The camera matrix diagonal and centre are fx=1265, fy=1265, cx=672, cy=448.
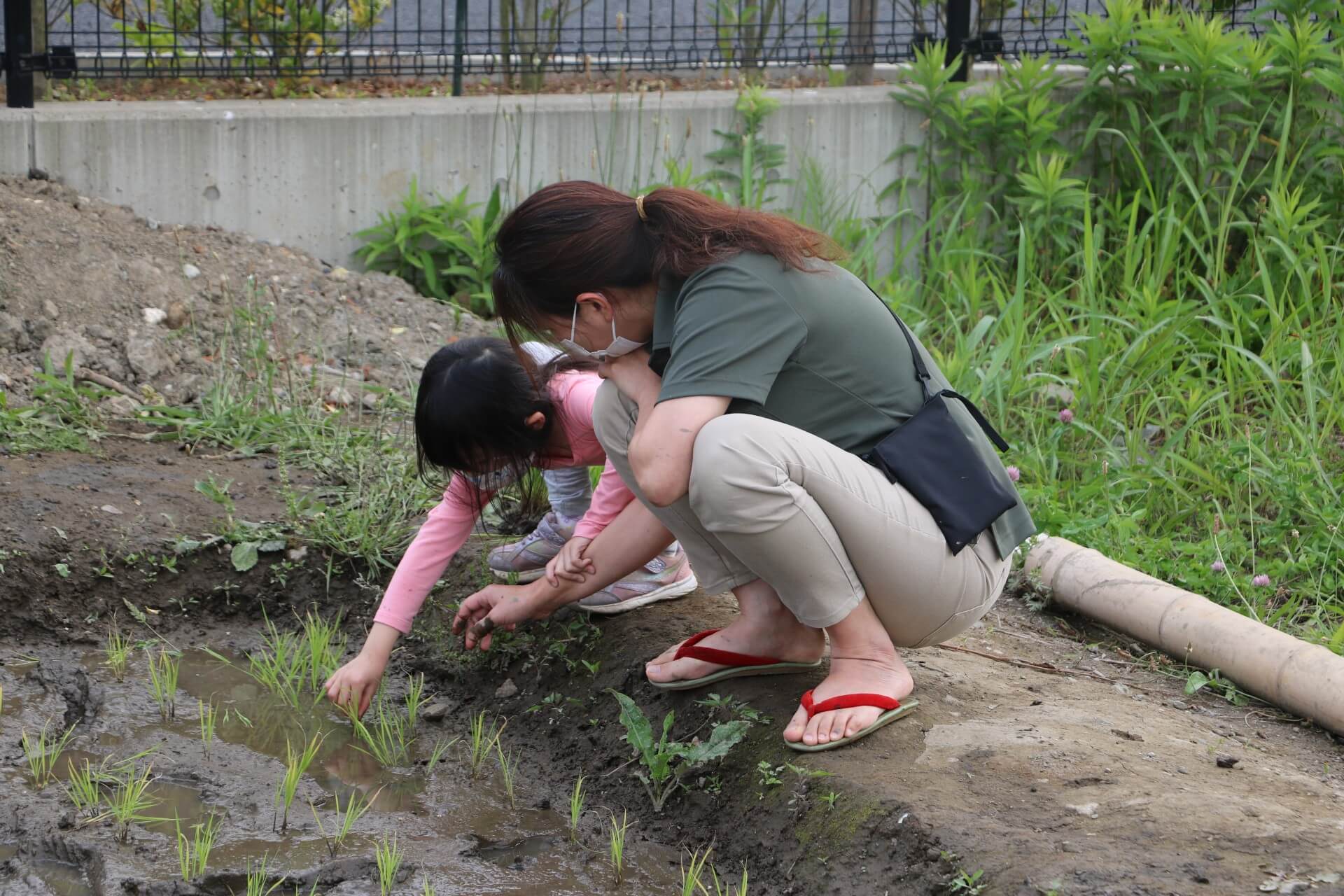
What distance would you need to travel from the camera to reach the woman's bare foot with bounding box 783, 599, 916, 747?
89.7 inches

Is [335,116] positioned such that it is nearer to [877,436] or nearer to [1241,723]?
[877,436]

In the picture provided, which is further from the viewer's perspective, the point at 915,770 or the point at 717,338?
the point at 915,770

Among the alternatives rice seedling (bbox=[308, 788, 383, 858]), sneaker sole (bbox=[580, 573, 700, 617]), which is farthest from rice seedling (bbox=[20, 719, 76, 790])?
sneaker sole (bbox=[580, 573, 700, 617])

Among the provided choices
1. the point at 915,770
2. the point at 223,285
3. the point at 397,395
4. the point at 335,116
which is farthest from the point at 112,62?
the point at 915,770

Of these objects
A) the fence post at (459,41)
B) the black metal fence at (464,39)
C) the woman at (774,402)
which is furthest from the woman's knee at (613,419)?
the fence post at (459,41)

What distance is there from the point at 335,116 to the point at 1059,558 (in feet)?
12.0

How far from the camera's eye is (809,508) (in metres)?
2.17

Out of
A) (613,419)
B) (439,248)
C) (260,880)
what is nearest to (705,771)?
(613,419)

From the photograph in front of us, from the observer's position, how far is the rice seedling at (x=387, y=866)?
A: 2176 mm

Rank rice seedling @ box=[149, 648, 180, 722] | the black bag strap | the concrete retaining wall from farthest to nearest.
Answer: the concrete retaining wall, rice seedling @ box=[149, 648, 180, 722], the black bag strap

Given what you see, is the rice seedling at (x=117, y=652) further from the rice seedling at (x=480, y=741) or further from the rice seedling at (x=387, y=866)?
the rice seedling at (x=387, y=866)

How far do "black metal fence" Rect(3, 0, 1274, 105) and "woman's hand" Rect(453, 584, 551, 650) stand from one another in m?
3.89

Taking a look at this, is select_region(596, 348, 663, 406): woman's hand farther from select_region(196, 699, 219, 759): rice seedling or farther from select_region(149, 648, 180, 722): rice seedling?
select_region(149, 648, 180, 722): rice seedling

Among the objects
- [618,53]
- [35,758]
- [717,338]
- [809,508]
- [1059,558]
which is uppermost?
[618,53]
